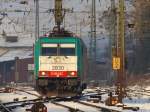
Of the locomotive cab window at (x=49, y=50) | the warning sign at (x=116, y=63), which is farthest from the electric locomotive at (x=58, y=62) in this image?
the warning sign at (x=116, y=63)

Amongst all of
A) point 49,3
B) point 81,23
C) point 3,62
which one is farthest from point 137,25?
point 49,3

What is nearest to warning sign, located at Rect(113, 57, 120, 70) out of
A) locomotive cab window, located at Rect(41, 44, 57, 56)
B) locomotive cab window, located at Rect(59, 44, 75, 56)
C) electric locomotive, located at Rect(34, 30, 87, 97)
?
electric locomotive, located at Rect(34, 30, 87, 97)

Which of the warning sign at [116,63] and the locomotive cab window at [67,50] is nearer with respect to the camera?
the warning sign at [116,63]

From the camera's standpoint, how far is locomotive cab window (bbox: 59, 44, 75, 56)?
2508 cm

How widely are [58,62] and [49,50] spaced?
821mm

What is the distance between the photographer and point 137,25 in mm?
62938

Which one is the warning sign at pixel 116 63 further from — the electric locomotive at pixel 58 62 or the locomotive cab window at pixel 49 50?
the locomotive cab window at pixel 49 50

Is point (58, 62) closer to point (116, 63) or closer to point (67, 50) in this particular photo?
point (67, 50)

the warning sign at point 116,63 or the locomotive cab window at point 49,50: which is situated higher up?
the locomotive cab window at point 49,50

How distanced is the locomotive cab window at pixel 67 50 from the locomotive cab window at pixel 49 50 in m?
0.33

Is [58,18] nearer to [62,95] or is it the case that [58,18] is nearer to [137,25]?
[62,95]

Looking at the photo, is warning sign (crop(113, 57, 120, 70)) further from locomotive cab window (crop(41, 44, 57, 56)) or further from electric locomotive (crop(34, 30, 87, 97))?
locomotive cab window (crop(41, 44, 57, 56))

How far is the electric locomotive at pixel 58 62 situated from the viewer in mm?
24953

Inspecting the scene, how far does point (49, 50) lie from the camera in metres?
25.2
